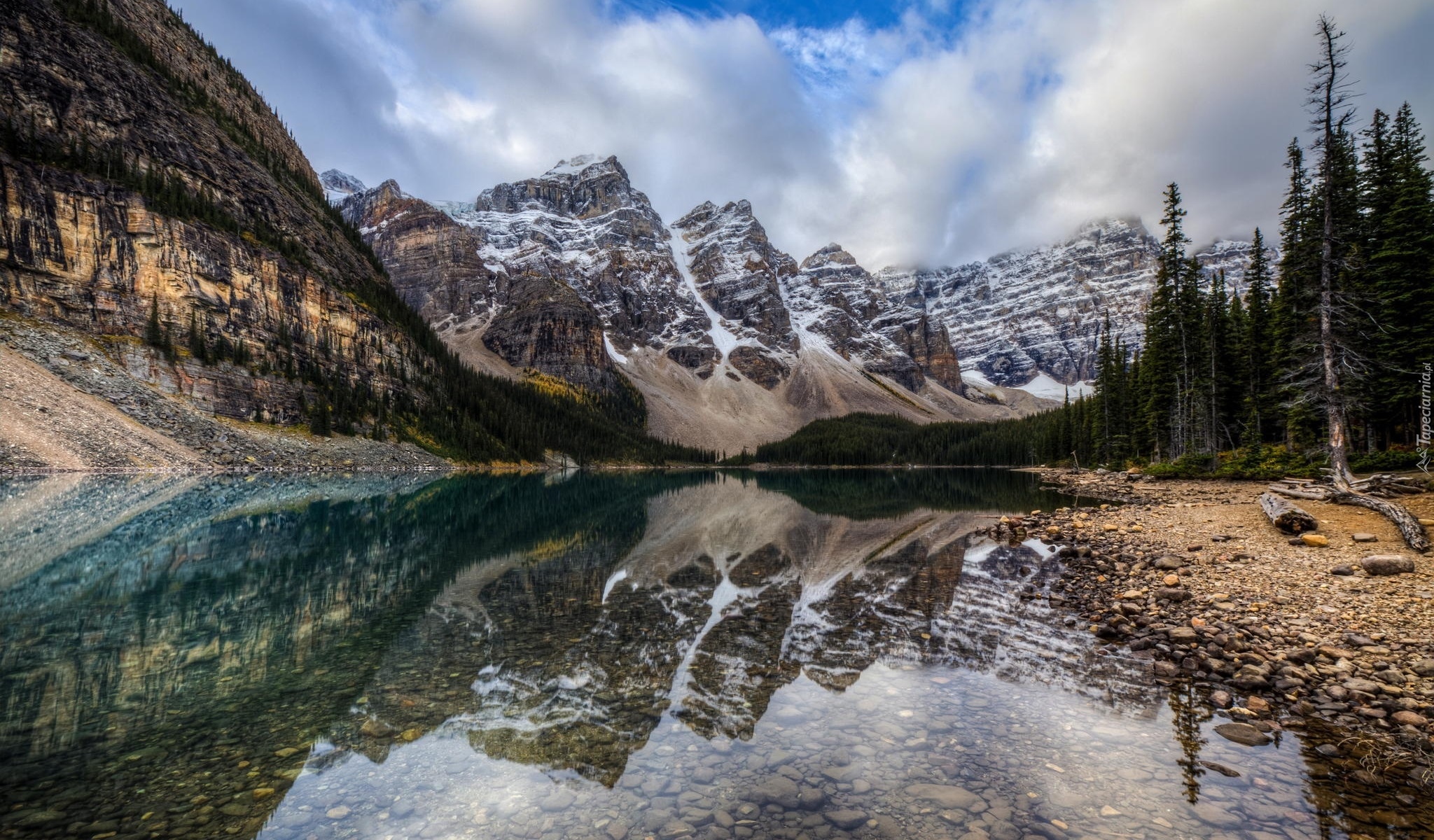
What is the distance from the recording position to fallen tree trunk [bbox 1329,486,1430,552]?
1306cm

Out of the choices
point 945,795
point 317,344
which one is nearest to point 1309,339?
point 945,795

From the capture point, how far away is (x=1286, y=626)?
10570 mm

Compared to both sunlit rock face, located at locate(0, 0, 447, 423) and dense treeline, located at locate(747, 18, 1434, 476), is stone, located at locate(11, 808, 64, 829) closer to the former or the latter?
dense treeline, located at locate(747, 18, 1434, 476)

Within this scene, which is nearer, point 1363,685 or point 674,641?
point 1363,685

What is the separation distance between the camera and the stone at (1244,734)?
7230 mm

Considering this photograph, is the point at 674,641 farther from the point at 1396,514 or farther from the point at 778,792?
the point at 1396,514

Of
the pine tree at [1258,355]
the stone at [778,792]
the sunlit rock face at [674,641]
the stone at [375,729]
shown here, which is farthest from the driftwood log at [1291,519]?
the pine tree at [1258,355]

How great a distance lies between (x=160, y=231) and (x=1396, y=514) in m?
108

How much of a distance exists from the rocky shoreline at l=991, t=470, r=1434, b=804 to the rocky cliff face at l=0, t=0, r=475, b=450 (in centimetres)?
8570

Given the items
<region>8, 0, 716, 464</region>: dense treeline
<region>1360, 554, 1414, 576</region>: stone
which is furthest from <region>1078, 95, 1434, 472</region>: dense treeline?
<region>8, 0, 716, 464</region>: dense treeline

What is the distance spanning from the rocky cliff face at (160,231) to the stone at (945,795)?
3327 inches

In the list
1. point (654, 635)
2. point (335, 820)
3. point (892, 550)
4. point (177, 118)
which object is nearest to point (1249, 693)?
point (654, 635)

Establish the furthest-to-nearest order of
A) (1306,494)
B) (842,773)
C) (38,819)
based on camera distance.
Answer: (1306,494), (842,773), (38,819)

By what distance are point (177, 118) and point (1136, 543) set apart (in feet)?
424
